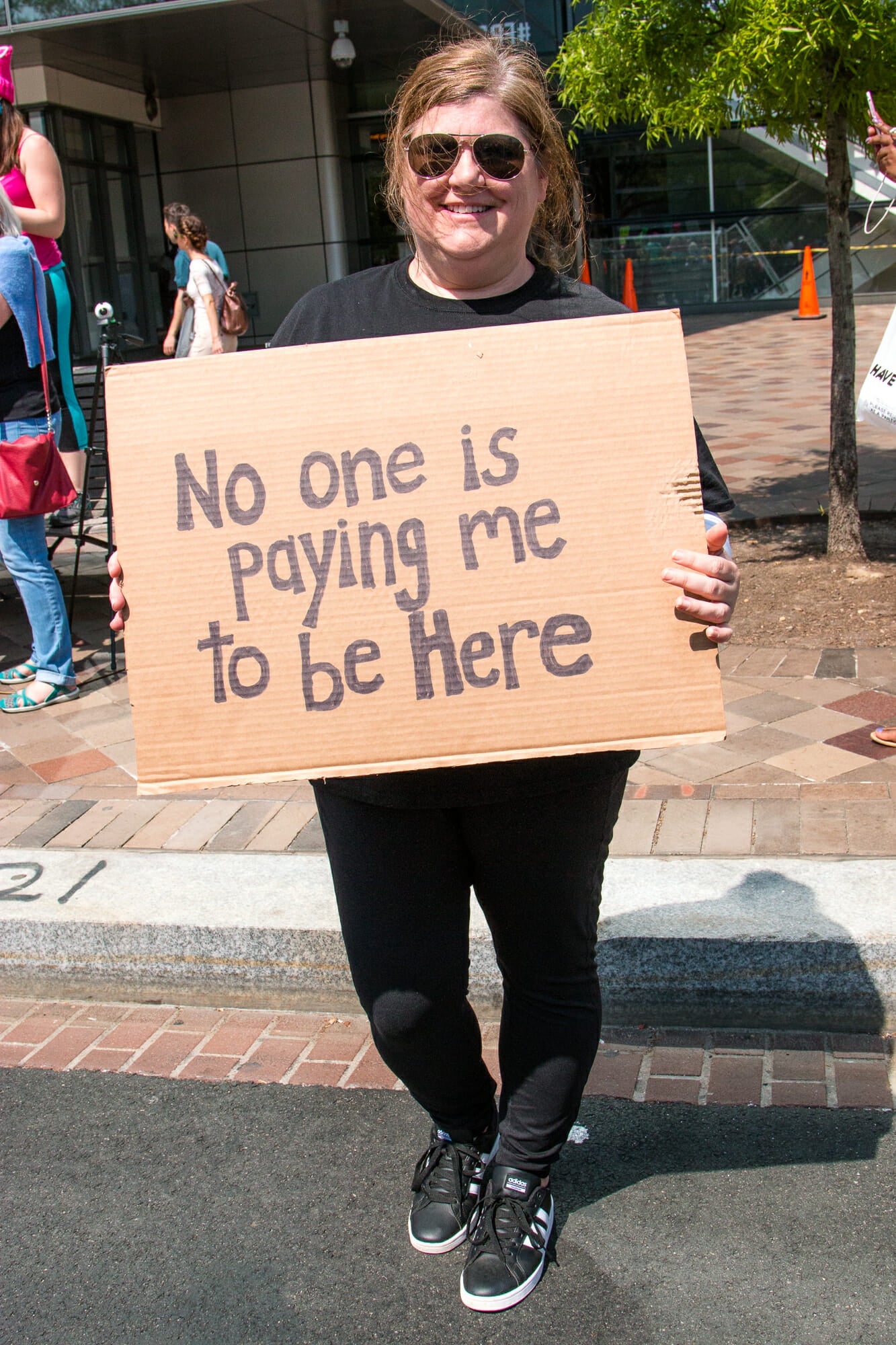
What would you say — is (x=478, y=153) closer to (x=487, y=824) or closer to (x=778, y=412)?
(x=487, y=824)

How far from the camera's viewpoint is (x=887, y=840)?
3.50 metres

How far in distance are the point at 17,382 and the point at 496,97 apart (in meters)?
3.41

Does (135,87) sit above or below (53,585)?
above

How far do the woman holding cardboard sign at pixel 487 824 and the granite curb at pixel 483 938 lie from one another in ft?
2.83

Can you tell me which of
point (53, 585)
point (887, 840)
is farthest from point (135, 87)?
point (887, 840)

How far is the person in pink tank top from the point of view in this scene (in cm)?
486

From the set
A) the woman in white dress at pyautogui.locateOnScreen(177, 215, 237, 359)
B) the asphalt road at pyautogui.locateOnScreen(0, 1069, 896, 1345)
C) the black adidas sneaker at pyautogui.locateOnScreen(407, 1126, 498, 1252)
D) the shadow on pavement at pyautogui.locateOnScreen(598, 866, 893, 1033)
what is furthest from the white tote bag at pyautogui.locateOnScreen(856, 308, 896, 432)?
the woman in white dress at pyautogui.locateOnScreen(177, 215, 237, 359)

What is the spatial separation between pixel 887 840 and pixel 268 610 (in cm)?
225

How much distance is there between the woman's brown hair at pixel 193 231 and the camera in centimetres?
924

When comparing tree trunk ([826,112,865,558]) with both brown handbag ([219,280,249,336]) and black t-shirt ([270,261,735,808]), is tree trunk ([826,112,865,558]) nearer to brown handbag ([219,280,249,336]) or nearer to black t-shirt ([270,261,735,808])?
black t-shirt ([270,261,735,808])

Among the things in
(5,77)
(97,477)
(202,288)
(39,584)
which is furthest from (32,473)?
(202,288)

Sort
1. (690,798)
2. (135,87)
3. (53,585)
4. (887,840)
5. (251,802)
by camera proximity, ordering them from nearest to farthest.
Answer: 1. (887,840)
2. (690,798)
3. (251,802)
4. (53,585)
5. (135,87)

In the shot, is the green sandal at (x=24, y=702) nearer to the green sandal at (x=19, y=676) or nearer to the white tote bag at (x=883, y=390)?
the green sandal at (x=19, y=676)

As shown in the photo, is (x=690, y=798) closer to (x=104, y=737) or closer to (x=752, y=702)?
(x=752, y=702)
